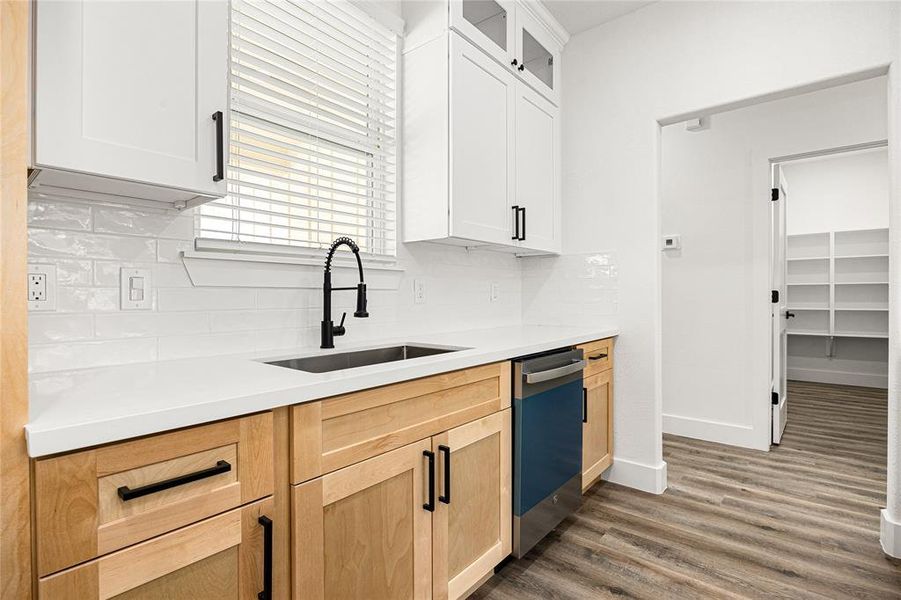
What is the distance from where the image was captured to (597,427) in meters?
2.65

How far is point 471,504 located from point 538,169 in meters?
1.92

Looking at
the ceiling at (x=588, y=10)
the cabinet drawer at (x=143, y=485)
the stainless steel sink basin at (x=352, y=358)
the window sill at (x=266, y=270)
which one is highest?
the ceiling at (x=588, y=10)

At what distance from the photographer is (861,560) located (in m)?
2.00

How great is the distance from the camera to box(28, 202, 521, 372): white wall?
129 centimetres

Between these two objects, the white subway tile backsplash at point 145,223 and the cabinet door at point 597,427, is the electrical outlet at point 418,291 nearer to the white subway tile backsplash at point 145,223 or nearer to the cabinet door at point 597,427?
the cabinet door at point 597,427

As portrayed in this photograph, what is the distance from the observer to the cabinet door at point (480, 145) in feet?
7.07

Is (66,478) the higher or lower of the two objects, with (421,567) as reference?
higher

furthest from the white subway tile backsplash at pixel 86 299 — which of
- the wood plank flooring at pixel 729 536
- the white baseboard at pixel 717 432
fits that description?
the white baseboard at pixel 717 432

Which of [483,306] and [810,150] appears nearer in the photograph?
[483,306]

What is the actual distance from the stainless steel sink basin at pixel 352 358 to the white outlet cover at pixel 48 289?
61 cm

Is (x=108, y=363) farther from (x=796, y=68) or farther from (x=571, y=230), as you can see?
(x=796, y=68)

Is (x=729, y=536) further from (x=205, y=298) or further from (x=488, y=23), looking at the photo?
(x=488, y=23)

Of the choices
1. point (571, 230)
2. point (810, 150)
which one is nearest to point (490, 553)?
point (571, 230)

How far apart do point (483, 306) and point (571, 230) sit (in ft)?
2.56
